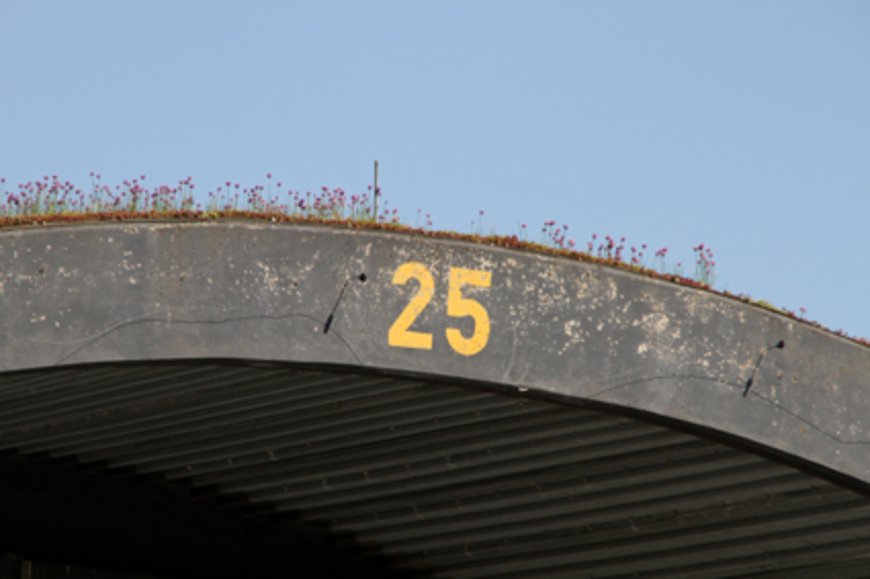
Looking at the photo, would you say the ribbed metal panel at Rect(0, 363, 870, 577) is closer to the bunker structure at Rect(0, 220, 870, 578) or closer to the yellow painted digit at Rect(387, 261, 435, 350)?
the bunker structure at Rect(0, 220, 870, 578)

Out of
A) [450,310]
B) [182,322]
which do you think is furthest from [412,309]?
[182,322]

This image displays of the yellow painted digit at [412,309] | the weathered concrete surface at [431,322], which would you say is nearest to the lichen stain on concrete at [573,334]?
the weathered concrete surface at [431,322]

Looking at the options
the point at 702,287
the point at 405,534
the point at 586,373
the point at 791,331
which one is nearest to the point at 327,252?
the point at 586,373

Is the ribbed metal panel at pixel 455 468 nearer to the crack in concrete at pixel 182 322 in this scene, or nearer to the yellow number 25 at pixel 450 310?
the crack in concrete at pixel 182 322

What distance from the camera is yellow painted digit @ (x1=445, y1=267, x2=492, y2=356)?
53.1 ft

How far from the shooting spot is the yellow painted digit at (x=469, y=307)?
53.1ft

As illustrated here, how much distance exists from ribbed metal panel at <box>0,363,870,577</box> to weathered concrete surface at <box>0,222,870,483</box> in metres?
0.45

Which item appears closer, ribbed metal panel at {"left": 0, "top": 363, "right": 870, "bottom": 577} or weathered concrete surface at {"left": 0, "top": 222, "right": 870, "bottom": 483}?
weathered concrete surface at {"left": 0, "top": 222, "right": 870, "bottom": 483}

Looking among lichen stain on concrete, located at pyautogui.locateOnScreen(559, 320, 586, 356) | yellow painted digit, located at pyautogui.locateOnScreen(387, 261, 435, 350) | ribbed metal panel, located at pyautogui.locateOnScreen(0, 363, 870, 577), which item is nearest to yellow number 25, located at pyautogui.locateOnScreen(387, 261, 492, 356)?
yellow painted digit, located at pyautogui.locateOnScreen(387, 261, 435, 350)

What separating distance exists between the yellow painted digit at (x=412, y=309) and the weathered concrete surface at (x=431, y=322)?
52 millimetres

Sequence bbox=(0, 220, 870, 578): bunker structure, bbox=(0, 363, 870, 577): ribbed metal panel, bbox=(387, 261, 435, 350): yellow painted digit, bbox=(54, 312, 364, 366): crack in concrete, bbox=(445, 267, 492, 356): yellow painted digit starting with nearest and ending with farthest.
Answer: bbox=(54, 312, 364, 366): crack in concrete → bbox=(0, 220, 870, 578): bunker structure → bbox=(387, 261, 435, 350): yellow painted digit → bbox=(445, 267, 492, 356): yellow painted digit → bbox=(0, 363, 870, 577): ribbed metal panel

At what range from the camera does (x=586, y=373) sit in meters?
16.4

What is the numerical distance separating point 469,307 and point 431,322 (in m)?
0.45

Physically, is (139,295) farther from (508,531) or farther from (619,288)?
(508,531)
